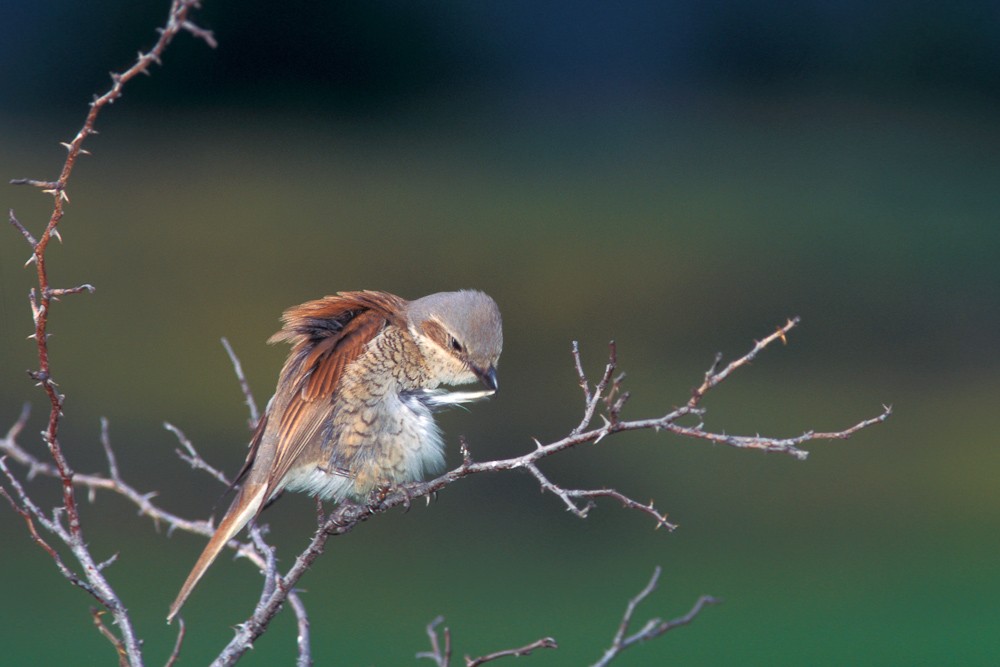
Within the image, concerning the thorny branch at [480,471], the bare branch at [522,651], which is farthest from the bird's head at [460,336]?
the bare branch at [522,651]

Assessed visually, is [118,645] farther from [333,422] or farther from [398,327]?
[398,327]

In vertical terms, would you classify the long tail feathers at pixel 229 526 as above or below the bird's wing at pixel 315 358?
below

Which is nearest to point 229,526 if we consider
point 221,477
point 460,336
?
point 221,477

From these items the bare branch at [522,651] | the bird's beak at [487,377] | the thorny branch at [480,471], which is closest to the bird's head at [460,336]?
the bird's beak at [487,377]

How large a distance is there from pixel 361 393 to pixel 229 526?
427mm

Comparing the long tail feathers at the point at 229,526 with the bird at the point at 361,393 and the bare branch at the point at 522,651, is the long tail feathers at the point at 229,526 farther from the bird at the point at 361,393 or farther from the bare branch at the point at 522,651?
the bare branch at the point at 522,651

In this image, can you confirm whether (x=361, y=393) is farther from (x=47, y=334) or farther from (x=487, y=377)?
(x=47, y=334)

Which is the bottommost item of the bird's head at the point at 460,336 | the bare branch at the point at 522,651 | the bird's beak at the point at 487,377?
the bare branch at the point at 522,651

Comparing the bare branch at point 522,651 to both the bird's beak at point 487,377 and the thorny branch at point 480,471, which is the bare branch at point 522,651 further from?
the bird's beak at point 487,377

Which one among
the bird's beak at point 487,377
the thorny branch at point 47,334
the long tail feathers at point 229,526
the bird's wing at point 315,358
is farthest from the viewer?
the bird's beak at point 487,377

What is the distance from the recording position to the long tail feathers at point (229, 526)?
1755 mm

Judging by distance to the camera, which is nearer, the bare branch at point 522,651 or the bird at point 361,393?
the bare branch at point 522,651

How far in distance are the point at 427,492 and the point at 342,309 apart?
79 centimetres

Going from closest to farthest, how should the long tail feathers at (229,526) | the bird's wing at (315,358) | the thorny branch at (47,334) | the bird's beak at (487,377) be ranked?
the thorny branch at (47,334)
the long tail feathers at (229,526)
the bird's wing at (315,358)
the bird's beak at (487,377)
